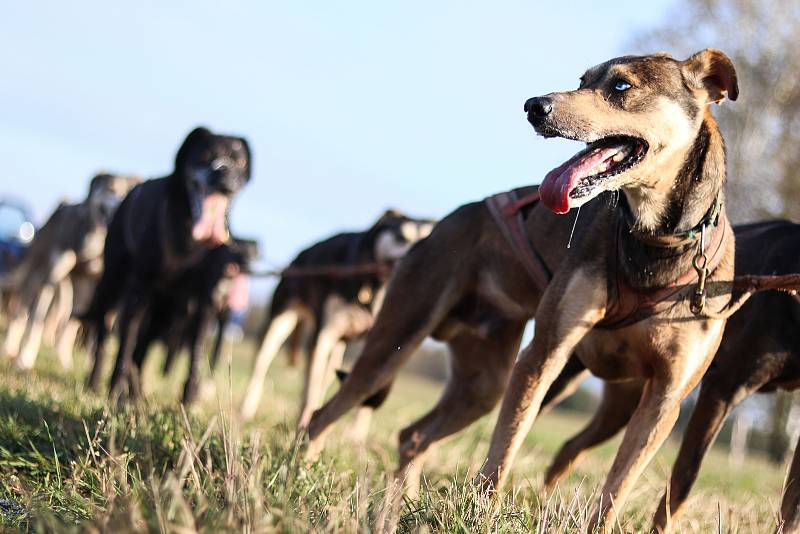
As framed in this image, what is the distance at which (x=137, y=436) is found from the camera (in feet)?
14.1

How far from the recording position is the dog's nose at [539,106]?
3746 mm

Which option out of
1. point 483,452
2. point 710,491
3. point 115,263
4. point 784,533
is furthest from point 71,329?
point 784,533

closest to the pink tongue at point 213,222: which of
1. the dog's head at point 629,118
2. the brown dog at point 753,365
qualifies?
the brown dog at point 753,365

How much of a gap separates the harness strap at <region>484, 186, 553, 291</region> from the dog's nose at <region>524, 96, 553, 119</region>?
1195 millimetres

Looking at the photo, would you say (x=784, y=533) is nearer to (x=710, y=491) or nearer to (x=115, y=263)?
(x=710, y=491)

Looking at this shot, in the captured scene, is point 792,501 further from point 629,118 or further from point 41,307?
point 41,307

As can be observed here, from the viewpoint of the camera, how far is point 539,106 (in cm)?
376

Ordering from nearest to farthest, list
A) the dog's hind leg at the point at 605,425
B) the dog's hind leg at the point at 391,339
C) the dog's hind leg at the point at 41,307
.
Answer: the dog's hind leg at the point at 391,339, the dog's hind leg at the point at 605,425, the dog's hind leg at the point at 41,307

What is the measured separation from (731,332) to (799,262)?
48 cm

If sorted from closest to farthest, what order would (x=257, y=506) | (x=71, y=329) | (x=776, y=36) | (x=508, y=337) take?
(x=257, y=506)
(x=508, y=337)
(x=71, y=329)
(x=776, y=36)

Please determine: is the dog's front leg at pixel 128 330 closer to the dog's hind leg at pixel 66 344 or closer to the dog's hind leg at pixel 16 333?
the dog's hind leg at pixel 66 344

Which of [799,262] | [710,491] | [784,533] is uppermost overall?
[799,262]

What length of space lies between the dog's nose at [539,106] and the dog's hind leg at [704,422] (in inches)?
75.4

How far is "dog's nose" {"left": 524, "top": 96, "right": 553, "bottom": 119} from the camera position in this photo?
375cm
